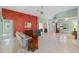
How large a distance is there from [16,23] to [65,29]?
213cm

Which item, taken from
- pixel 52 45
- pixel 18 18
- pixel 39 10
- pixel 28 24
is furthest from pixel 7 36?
pixel 52 45

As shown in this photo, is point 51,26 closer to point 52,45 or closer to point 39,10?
point 52,45

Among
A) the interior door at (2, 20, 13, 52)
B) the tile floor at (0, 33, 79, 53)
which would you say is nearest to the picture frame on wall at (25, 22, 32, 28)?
the interior door at (2, 20, 13, 52)

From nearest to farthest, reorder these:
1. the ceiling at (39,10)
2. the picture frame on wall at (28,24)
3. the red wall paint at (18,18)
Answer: the ceiling at (39,10) < the red wall paint at (18,18) < the picture frame on wall at (28,24)

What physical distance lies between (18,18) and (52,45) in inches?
74.1

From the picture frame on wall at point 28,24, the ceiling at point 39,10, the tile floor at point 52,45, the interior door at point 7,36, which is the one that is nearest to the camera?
the tile floor at point 52,45

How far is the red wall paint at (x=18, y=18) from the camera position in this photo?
217 inches

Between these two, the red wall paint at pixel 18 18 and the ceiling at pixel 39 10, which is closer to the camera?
the ceiling at pixel 39 10

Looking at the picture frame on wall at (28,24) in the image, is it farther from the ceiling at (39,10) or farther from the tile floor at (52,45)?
the tile floor at (52,45)

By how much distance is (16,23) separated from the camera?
18.4 feet

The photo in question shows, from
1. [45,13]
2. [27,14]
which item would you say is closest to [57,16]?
[45,13]

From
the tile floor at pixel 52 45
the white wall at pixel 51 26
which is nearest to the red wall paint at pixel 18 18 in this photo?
the tile floor at pixel 52 45

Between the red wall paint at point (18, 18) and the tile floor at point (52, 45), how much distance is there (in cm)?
66

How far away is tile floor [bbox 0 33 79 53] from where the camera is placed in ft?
15.3
